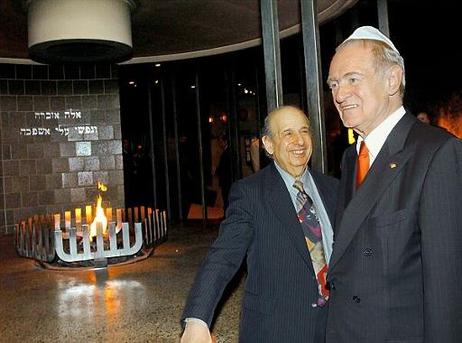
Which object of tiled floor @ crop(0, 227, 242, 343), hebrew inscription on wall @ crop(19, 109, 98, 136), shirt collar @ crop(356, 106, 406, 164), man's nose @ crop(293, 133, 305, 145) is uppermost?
hebrew inscription on wall @ crop(19, 109, 98, 136)

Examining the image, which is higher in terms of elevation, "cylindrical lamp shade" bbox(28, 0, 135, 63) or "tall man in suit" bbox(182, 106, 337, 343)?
"cylindrical lamp shade" bbox(28, 0, 135, 63)

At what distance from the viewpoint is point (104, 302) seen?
13.8 ft

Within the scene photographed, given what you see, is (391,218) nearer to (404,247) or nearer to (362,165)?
(404,247)

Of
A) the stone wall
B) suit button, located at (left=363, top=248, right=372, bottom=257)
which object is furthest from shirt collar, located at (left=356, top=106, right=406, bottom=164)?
the stone wall

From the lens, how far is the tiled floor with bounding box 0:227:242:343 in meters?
3.42

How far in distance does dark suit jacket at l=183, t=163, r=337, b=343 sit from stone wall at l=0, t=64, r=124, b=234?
7.58 meters

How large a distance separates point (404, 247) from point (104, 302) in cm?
338

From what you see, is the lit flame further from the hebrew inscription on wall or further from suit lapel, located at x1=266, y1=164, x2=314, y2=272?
suit lapel, located at x1=266, y1=164, x2=314, y2=272

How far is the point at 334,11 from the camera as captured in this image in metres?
6.25

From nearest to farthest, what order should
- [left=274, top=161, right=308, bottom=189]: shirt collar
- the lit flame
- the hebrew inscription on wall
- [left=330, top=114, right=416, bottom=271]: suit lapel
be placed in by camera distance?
[left=330, top=114, right=416, bottom=271]: suit lapel
[left=274, top=161, right=308, bottom=189]: shirt collar
the lit flame
the hebrew inscription on wall

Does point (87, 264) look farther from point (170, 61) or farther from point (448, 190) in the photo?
point (448, 190)

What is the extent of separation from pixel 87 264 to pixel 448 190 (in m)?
5.25

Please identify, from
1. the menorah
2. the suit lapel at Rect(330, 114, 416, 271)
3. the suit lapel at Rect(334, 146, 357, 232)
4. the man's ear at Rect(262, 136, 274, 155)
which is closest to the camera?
the suit lapel at Rect(330, 114, 416, 271)

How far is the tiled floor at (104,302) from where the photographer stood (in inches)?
135
